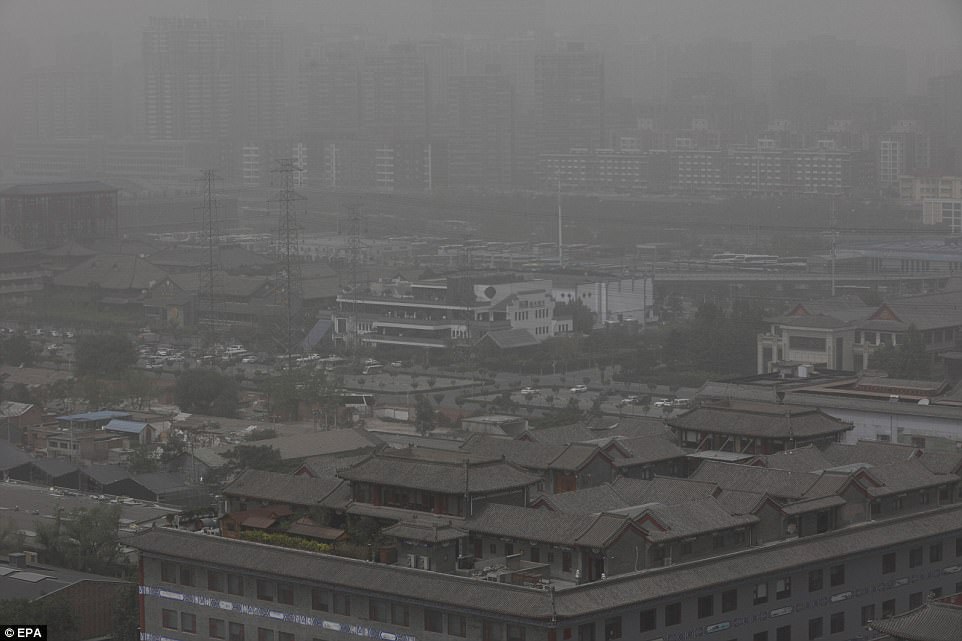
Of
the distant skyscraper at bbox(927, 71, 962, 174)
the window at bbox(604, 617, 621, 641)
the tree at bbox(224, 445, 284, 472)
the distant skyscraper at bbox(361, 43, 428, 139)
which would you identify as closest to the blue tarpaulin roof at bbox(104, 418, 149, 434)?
the tree at bbox(224, 445, 284, 472)

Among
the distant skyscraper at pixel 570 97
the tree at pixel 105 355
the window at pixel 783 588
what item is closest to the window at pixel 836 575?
the window at pixel 783 588

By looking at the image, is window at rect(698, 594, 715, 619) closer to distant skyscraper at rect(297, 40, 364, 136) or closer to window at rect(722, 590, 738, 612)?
window at rect(722, 590, 738, 612)

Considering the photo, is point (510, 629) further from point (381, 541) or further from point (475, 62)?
point (475, 62)

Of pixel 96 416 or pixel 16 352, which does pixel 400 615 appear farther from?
pixel 16 352

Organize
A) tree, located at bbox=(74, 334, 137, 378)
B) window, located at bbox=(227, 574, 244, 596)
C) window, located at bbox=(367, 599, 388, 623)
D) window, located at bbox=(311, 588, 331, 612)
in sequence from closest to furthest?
window, located at bbox=(367, 599, 388, 623), window, located at bbox=(311, 588, 331, 612), window, located at bbox=(227, 574, 244, 596), tree, located at bbox=(74, 334, 137, 378)

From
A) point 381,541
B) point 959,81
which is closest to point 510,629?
point 381,541

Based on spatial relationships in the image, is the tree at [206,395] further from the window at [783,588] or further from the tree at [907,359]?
the window at [783,588]
